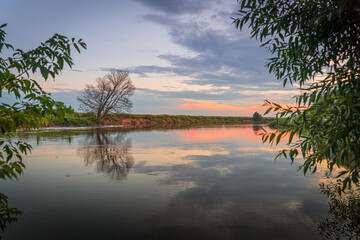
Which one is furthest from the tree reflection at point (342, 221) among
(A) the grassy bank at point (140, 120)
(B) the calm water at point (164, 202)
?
(A) the grassy bank at point (140, 120)

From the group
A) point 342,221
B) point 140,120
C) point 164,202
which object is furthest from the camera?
point 140,120

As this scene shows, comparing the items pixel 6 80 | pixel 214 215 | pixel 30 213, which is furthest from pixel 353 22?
pixel 30 213

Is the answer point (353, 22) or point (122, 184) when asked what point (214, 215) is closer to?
point (122, 184)

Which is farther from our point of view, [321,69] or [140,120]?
[140,120]

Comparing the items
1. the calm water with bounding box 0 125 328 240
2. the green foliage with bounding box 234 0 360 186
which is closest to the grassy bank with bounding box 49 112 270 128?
the calm water with bounding box 0 125 328 240

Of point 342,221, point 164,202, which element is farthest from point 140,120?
point 342,221

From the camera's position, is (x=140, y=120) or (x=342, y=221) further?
(x=140, y=120)

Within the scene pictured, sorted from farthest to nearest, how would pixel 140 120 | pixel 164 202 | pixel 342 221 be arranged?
pixel 140 120
pixel 164 202
pixel 342 221

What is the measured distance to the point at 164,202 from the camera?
6133 mm

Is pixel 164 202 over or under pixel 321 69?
under

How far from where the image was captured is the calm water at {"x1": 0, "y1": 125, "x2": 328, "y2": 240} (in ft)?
15.3

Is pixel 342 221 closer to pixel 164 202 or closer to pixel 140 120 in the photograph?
pixel 164 202

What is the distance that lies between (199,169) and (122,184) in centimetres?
348

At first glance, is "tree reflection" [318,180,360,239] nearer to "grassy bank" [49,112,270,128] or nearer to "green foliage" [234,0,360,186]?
"green foliage" [234,0,360,186]
